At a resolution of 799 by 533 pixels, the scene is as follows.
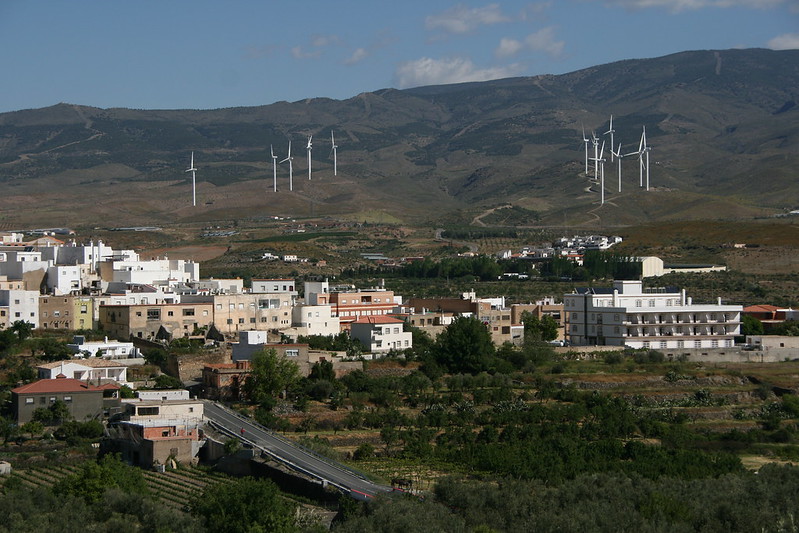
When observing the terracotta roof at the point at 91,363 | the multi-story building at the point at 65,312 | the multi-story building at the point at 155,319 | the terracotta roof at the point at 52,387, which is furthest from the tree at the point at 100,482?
the multi-story building at the point at 65,312

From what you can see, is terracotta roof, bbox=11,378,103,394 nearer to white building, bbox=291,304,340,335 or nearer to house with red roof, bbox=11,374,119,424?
house with red roof, bbox=11,374,119,424

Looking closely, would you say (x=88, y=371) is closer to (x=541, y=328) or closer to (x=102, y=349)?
(x=102, y=349)

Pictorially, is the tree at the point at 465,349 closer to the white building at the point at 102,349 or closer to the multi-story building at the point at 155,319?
the multi-story building at the point at 155,319

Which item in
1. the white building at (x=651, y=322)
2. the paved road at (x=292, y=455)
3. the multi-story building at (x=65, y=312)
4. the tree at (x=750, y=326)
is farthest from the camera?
the tree at (x=750, y=326)

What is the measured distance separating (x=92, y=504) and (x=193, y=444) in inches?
305

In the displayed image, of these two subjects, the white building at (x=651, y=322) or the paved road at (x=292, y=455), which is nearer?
the paved road at (x=292, y=455)

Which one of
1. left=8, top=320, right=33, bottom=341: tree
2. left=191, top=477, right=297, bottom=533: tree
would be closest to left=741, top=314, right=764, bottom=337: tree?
left=8, top=320, right=33, bottom=341: tree

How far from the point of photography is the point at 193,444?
41.0 metres

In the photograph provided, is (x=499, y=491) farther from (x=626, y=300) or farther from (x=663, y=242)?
(x=663, y=242)

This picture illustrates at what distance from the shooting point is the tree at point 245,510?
31547 mm

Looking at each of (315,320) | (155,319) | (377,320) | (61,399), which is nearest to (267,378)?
(61,399)

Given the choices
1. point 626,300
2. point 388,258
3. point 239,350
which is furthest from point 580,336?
point 388,258

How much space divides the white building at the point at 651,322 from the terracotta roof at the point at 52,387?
25.9m

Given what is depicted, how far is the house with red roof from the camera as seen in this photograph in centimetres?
4341
